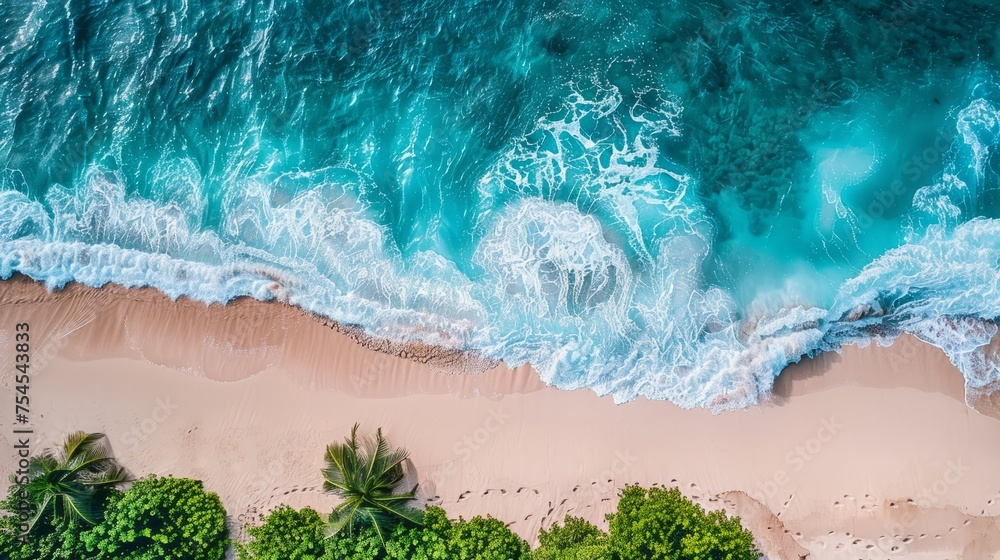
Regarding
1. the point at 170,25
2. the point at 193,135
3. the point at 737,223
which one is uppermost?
the point at 170,25

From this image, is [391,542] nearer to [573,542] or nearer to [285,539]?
[285,539]

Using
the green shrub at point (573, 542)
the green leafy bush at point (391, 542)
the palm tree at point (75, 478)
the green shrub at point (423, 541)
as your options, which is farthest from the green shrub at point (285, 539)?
the green shrub at point (573, 542)

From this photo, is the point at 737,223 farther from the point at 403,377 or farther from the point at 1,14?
the point at 1,14

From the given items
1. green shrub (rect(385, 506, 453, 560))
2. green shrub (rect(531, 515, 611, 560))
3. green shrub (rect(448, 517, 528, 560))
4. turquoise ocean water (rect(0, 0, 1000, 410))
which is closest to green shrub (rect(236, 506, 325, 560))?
green shrub (rect(385, 506, 453, 560))

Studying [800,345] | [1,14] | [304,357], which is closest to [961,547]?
[800,345]

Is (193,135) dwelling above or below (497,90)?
below

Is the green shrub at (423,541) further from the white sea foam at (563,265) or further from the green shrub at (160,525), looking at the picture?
the green shrub at (160,525)
